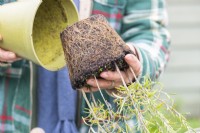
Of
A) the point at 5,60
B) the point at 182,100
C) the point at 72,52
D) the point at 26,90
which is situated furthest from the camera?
the point at 182,100

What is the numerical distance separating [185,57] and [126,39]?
9.69 ft

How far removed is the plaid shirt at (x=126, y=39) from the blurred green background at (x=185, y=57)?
2.81m

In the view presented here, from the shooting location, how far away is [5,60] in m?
1.83

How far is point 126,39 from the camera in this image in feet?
7.57

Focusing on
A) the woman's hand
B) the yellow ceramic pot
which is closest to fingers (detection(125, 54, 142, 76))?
the woman's hand

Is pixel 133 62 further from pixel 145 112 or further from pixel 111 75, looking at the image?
pixel 145 112

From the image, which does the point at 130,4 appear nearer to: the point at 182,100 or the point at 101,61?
the point at 101,61

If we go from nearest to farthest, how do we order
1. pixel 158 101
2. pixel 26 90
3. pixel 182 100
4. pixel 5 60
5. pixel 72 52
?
pixel 158 101
pixel 72 52
pixel 5 60
pixel 26 90
pixel 182 100

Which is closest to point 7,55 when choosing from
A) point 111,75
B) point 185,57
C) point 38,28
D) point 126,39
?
point 38,28

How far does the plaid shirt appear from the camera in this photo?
7.04 feet

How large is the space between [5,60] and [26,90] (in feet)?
1.22

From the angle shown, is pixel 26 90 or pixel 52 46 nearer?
pixel 52 46

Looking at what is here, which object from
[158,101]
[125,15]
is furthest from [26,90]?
[158,101]

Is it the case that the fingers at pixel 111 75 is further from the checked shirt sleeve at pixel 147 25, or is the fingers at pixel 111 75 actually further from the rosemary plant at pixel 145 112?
the checked shirt sleeve at pixel 147 25
